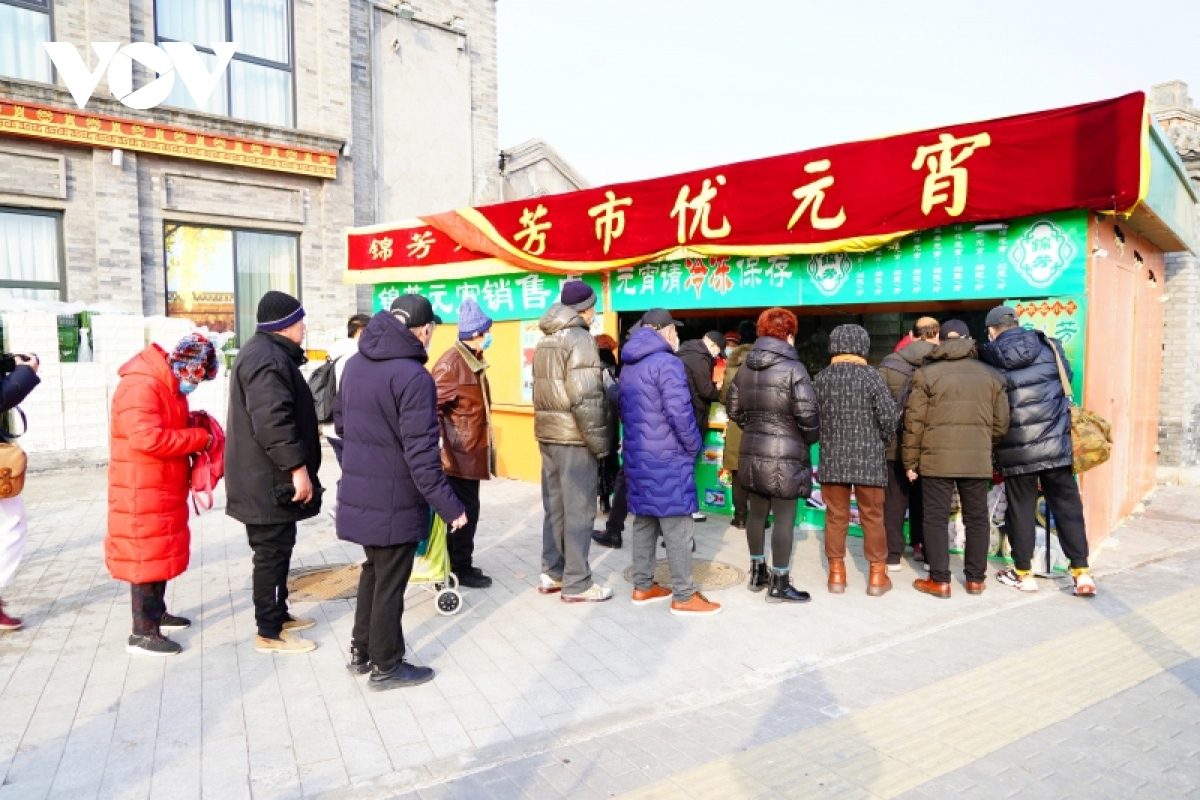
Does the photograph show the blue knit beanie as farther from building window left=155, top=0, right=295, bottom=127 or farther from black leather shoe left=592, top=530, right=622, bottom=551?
building window left=155, top=0, right=295, bottom=127

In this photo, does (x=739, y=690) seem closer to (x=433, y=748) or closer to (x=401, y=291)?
(x=433, y=748)

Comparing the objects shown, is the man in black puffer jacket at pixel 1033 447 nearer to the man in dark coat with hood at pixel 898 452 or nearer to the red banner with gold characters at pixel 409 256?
the man in dark coat with hood at pixel 898 452

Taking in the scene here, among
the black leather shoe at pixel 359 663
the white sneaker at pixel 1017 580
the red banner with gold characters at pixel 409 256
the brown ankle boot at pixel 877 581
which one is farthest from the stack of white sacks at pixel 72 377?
the white sneaker at pixel 1017 580

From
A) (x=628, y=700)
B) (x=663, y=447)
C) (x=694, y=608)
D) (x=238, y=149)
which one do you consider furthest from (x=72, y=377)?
(x=628, y=700)

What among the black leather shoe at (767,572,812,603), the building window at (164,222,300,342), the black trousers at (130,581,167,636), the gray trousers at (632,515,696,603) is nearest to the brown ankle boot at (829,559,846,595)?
the black leather shoe at (767,572,812,603)

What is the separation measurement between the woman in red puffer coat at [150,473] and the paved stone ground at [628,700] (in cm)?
45

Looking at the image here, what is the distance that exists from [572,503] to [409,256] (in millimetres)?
6941

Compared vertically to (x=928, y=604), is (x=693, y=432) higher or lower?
higher

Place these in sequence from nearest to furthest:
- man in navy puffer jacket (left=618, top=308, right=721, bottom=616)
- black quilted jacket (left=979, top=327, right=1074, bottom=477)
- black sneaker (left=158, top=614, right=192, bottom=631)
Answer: black sneaker (left=158, top=614, right=192, bottom=631) < man in navy puffer jacket (left=618, top=308, right=721, bottom=616) < black quilted jacket (left=979, top=327, right=1074, bottom=477)

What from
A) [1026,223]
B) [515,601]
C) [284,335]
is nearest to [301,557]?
[515,601]

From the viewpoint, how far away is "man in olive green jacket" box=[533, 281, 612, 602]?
17.3ft

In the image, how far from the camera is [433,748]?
11.7 ft

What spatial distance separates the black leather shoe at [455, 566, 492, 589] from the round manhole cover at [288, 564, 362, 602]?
2.39 ft

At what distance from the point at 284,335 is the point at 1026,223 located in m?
5.27
